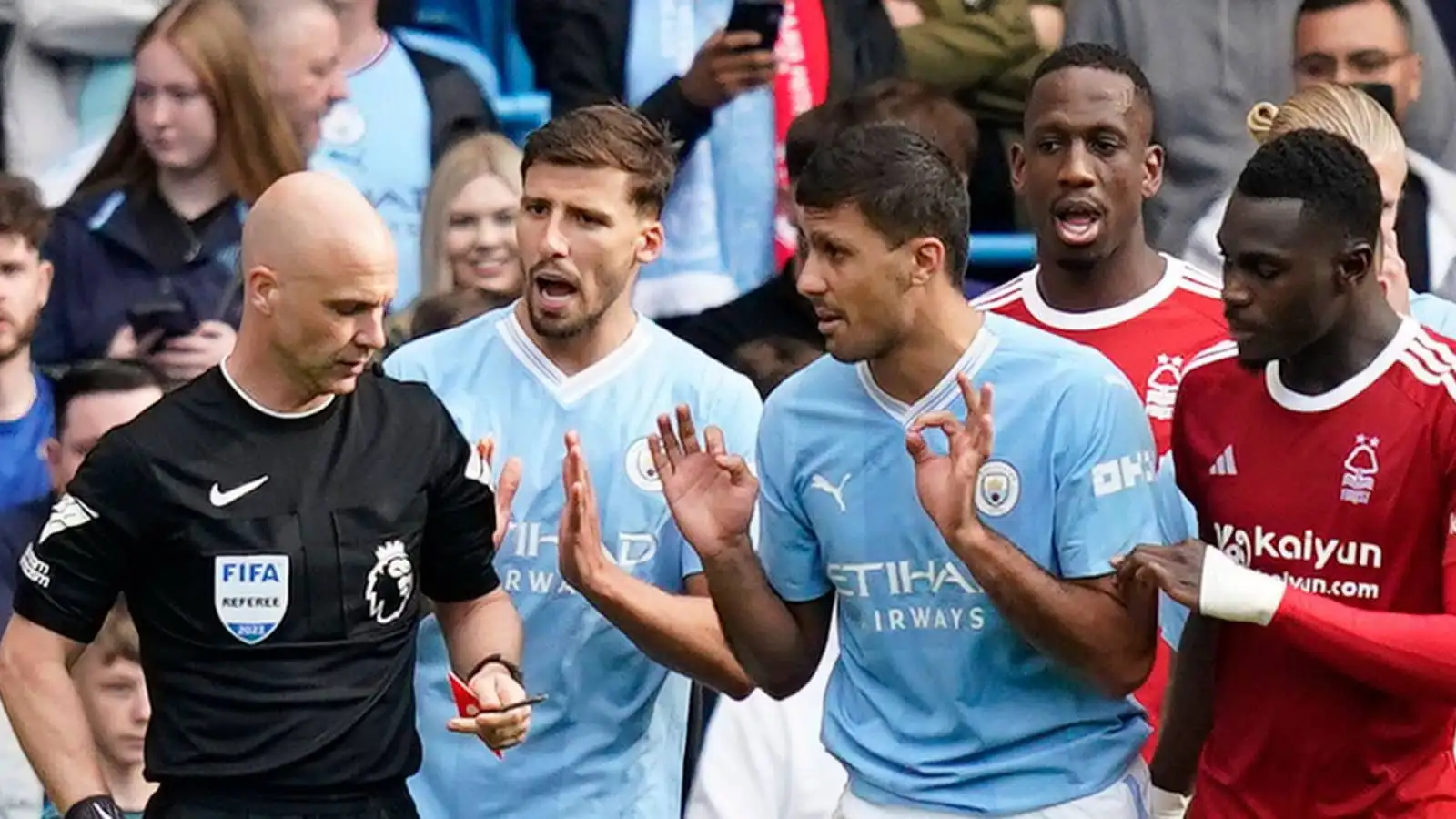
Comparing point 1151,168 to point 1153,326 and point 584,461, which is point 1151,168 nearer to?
point 1153,326

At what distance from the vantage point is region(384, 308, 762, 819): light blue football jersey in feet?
20.8

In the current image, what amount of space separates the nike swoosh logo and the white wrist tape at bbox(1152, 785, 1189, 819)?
1.80m

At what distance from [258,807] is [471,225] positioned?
2.73 meters

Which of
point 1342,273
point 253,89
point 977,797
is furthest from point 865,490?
point 253,89

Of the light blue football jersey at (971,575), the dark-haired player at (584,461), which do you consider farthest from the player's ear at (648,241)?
the light blue football jersey at (971,575)

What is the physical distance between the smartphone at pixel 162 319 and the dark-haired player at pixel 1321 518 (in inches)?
112

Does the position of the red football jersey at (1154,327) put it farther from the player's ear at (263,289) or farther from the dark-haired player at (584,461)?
the player's ear at (263,289)

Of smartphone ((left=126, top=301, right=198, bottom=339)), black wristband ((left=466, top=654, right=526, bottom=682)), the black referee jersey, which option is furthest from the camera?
smartphone ((left=126, top=301, right=198, bottom=339))

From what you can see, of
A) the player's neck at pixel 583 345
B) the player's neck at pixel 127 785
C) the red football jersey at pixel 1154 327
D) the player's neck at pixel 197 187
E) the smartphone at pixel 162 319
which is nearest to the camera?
the player's neck at pixel 583 345

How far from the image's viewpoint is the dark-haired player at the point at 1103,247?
21.8 ft

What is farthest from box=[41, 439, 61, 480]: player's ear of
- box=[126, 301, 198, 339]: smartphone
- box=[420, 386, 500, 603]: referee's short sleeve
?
box=[420, 386, 500, 603]: referee's short sleeve

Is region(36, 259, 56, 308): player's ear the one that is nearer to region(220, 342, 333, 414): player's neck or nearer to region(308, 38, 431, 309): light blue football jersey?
region(308, 38, 431, 309): light blue football jersey

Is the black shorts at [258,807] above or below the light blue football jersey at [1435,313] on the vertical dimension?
above

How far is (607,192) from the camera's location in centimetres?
641
